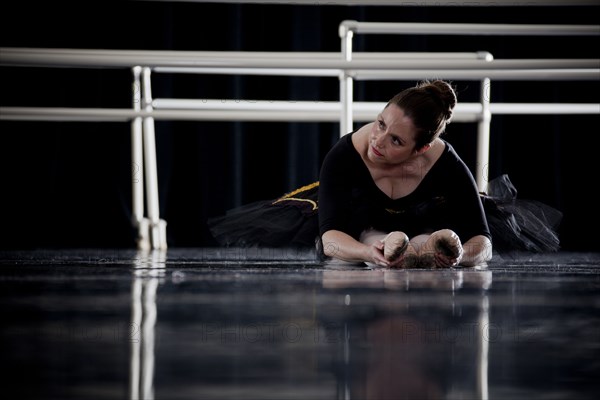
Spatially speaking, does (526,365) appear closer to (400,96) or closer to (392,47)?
(400,96)

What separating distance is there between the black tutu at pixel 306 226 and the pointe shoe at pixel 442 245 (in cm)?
27

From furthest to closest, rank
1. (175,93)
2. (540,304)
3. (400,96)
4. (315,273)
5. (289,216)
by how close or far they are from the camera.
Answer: (175,93) < (289,216) < (400,96) < (315,273) < (540,304)

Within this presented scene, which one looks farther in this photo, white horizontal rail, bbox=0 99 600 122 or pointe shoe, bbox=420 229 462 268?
white horizontal rail, bbox=0 99 600 122

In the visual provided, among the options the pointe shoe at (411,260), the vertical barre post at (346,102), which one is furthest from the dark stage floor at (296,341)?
the vertical barre post at (346,102)

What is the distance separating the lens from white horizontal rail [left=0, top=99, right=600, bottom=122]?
1.72 metres

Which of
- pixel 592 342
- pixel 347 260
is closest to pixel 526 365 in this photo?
pixel 592 342

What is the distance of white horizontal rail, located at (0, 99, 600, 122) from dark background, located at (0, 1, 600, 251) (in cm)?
67

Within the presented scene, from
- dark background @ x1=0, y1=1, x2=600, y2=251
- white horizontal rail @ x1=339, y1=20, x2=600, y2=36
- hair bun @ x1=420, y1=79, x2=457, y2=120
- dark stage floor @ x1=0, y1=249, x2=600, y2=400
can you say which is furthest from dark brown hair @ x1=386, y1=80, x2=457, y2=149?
dark background @ x1=0, y1=1, x2=600, y2=251

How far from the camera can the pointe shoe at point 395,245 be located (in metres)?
1.04

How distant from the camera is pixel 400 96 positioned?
3.96 ft

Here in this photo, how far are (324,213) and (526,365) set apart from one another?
2.81 ft

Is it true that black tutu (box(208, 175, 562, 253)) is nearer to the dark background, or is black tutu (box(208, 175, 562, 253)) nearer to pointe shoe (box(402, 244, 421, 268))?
pointe shoe (box(402, 244, 421, 268))

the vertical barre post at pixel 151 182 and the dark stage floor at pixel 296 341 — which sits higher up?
the vertical barre post at pixel 151 182

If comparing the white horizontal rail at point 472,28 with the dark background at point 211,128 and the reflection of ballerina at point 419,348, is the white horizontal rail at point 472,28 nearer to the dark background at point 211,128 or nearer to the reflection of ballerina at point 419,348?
the dark background at point 211,128
